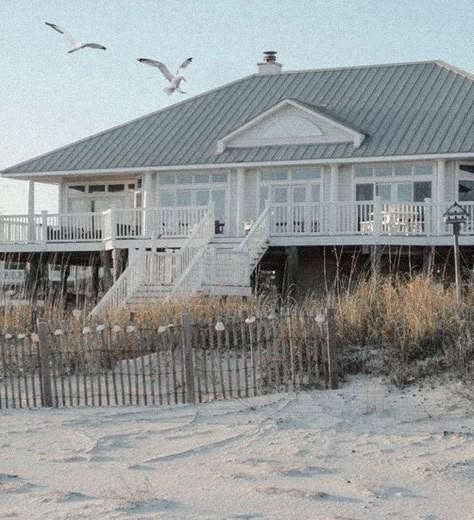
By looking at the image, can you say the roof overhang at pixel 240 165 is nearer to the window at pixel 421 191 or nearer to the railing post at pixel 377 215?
the window at pixel 421 191

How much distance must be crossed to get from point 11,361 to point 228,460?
5624 mm

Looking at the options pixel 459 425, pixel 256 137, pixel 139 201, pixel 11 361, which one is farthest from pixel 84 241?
pixel 459 425

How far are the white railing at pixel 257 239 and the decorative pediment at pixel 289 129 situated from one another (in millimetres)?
4003

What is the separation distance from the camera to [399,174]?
1202 inches

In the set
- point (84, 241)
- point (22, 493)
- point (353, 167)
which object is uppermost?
point (353, 167)

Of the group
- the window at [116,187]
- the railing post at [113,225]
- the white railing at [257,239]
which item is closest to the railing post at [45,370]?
the white railing at [257,239]

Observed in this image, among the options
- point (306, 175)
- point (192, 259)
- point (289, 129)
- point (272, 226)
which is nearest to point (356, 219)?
point (272, 226)

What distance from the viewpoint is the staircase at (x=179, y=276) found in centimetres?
2358

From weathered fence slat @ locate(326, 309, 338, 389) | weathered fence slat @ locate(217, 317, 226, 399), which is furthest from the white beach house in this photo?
weathered fence slat @ locate(326, 309, 338, 389)

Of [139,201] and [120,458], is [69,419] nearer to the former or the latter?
[120,458]

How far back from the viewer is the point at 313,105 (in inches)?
1275

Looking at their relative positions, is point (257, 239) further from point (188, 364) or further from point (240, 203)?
point (188, 364)

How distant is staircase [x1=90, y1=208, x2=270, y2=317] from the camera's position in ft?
77.4

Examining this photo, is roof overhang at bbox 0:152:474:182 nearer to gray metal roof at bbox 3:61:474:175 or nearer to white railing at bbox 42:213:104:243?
gray metal roof at bbox 3:61:474:175
